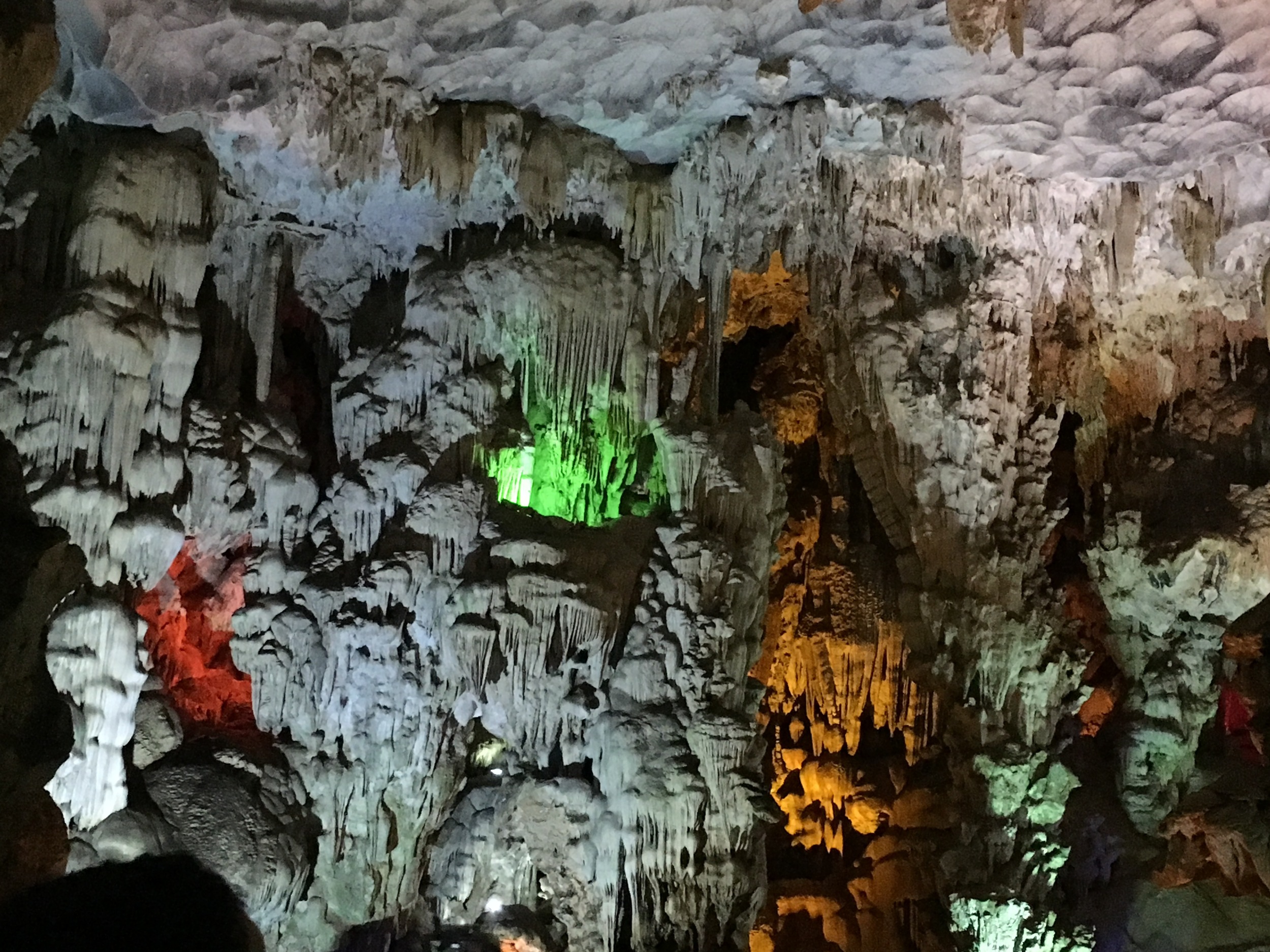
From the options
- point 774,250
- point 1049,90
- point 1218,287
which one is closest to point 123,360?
point 774,250

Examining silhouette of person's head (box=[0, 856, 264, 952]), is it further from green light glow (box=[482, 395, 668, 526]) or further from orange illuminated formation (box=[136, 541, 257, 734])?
orange illuminated formation (box=[136, 541, 257, 734])

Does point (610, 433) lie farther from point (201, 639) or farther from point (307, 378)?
point (201, 639)

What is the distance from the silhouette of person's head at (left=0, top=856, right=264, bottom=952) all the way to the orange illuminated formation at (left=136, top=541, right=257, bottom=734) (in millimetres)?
8274

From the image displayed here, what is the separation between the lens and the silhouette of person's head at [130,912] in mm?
1473

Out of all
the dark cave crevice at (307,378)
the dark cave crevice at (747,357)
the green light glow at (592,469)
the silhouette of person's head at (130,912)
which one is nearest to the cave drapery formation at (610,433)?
the green light glow at (592,469)

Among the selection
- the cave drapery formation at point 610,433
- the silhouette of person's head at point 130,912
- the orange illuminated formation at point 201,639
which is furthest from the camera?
the orange illuminated formation at point 201,639

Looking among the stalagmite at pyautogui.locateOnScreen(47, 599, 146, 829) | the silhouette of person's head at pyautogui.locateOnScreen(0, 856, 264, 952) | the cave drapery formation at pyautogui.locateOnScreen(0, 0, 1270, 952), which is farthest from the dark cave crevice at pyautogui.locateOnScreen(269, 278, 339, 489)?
the silhouette of person's head at pyautogui.locateOnScreen(0, 856, 264, 952)

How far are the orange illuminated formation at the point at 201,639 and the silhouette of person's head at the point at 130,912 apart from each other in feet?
27.1

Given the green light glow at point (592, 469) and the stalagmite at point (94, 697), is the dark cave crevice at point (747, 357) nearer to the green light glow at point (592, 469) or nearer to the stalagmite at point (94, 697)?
the green light glow at point (592, 469)

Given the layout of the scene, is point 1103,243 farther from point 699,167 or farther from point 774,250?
point 699,167

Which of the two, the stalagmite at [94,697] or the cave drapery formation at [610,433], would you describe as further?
the cave drapery formation at [610,433]

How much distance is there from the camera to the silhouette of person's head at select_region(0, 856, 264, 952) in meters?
1.47

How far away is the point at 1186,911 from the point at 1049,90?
242 inches

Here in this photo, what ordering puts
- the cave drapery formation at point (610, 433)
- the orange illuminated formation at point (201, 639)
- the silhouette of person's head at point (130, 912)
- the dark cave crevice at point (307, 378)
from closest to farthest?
1. the silhouette of person's head at point (130, 912)
2. the cave drapery formation at point (610, 433)
3. the orange illuminated formation at point (201, 639)
4. the dark cave crevice at point (307, 378)
